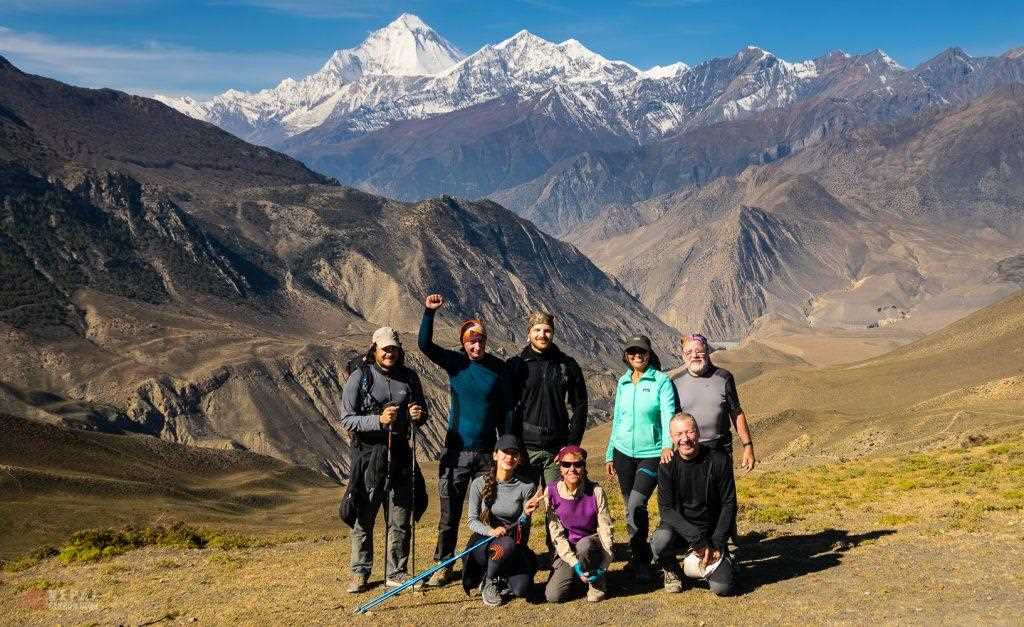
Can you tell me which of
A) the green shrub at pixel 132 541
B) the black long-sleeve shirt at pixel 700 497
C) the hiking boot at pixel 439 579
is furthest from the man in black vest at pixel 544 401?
the green shrub at pixel 132 541

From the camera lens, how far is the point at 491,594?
1205cm

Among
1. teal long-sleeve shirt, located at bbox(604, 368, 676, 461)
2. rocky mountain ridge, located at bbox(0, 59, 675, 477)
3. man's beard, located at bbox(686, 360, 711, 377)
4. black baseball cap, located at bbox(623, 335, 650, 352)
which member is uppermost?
rocky mountain ridge, located at bbox(0, 59, 675, 477)

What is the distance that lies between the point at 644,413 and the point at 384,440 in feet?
9.83

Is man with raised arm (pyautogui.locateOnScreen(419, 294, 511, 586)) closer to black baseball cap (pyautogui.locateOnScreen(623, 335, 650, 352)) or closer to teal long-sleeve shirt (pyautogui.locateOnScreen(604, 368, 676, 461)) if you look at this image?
teal long-sleeve shirt (pyautogui.locateOnScreen(604, 368, 676, 461))

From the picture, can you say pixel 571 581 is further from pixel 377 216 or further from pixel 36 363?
pixel 377 216

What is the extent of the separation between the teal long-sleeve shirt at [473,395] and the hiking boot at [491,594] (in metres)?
1.50

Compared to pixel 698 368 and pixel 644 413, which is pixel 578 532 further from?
pixel 698 368

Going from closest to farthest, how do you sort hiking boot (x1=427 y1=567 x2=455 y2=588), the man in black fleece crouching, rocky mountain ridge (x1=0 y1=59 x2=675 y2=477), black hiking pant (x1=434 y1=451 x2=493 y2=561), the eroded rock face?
the man in black fleece crouching → black hiking pant (x1=434 y1=451 x2=493 y2=561) → hiking boot (x1=427 y1=567 x2=455 y2=588) → the eroded rock face → rocky mountain ridge (x1=0 y1=59 x2=675 y2=477)

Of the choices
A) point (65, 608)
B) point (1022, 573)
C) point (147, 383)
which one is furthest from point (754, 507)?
point (147, 383)

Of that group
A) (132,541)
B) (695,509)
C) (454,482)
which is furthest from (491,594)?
(132,541)

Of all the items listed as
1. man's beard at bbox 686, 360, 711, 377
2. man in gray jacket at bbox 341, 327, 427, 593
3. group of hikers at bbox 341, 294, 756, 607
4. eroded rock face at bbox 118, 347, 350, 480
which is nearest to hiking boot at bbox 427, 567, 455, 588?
group of hikers at bbox 341, 294, 756, 607

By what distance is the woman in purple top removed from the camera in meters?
11.8

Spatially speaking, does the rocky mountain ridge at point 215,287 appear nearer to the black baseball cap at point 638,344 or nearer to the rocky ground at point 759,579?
the rocky ground at point 759,579

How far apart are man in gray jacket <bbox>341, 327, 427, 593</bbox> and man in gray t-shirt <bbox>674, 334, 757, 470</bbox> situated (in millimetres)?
3070
